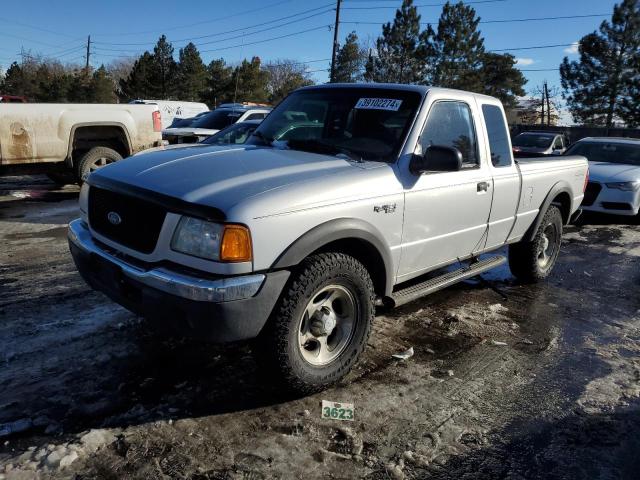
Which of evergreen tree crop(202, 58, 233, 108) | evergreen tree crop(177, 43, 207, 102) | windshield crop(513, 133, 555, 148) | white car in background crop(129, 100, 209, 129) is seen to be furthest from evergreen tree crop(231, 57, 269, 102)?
windshield crop(513, 133, 555, 148)

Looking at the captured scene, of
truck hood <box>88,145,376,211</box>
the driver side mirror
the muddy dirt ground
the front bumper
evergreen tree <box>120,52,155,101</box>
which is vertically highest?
evergreen tree <box>120,52,155,101</box>

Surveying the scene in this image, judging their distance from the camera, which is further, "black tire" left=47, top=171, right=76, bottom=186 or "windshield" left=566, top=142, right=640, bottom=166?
"windshield" left=566, top=142, right=640, bottom=166

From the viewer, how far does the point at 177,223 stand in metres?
2.72

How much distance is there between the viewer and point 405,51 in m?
42.6

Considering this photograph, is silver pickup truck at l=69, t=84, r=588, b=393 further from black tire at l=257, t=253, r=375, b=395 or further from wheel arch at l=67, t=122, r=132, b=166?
wheel arch at l=67, t=122, r=132, b=166

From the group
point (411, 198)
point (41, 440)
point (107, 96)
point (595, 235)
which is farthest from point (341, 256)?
point (107, 96)

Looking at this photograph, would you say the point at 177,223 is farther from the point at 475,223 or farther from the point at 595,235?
the point at 595,235

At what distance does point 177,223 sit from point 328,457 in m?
1.43

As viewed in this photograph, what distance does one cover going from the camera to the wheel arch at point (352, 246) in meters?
2.84

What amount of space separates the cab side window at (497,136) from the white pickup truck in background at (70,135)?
6985mm

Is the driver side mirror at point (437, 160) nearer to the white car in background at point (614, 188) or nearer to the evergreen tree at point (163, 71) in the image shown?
the white car in background at point (614, 188)

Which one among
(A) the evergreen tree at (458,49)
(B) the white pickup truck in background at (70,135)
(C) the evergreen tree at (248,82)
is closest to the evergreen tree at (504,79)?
(A) the evergreen tree at (458,49)

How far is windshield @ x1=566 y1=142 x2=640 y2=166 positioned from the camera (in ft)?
34.7

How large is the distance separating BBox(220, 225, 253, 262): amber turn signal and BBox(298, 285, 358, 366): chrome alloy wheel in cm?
57
